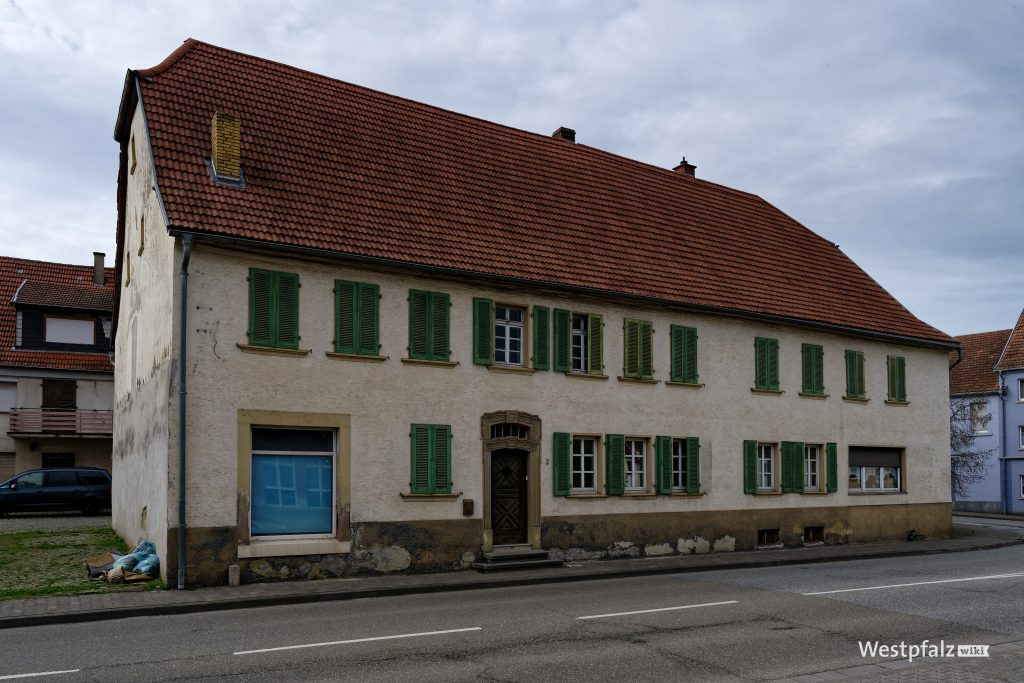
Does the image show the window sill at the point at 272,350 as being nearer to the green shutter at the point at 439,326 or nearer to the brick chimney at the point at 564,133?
the green shutter at the point at 439,326

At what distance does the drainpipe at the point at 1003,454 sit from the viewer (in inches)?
1711

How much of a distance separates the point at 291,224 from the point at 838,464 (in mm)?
15148

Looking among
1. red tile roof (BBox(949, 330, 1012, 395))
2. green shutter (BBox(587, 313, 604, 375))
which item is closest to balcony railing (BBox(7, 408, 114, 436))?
green shutter (BBox(587, 313, 604, 375))

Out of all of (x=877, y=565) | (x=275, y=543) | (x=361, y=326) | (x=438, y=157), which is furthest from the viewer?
(x=438, y=157)

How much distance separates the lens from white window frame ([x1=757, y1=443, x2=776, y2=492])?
21.7 meters

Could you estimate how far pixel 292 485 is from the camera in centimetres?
1515

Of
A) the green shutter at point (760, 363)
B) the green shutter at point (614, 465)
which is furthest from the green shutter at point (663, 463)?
the green shutter at point (760, 363)

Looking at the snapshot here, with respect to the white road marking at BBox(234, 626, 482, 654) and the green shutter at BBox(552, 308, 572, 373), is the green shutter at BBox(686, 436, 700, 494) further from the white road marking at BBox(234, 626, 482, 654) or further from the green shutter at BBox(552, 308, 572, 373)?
the white road marking at BBox(234, 626, 482, 654)

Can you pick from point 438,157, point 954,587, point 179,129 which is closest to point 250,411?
point 179,129

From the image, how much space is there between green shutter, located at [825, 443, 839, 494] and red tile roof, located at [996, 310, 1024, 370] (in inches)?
1000

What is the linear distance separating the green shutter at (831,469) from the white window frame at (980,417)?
2612cm

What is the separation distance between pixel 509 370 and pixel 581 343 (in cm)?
206

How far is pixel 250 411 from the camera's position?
1464cm

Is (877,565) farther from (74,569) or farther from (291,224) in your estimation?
(74,569)
